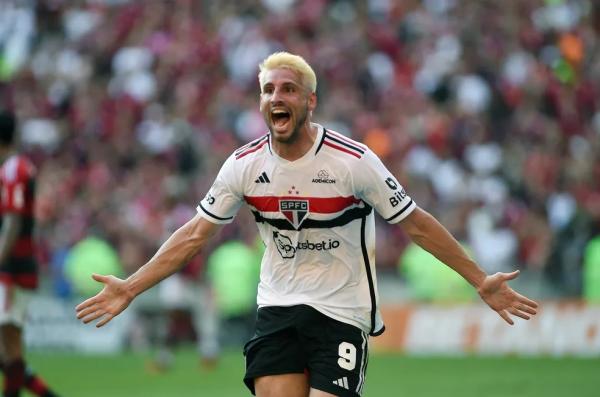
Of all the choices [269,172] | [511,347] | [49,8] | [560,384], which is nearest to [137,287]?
[269,172]

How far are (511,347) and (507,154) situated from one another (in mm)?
4645

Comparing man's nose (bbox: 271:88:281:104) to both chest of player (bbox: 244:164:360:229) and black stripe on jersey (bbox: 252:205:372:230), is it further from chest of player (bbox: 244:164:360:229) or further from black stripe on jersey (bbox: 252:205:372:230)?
black stripe on jersey (bbox: 252:205:372:230)

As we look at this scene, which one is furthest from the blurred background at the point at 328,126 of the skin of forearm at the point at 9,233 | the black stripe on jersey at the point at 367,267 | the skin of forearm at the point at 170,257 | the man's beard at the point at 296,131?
the man's beard at the point at 296,131

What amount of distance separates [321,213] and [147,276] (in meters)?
1.06

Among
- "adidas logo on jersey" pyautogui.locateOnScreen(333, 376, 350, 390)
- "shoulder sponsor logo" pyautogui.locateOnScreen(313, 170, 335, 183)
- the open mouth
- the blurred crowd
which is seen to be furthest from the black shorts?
the blurred crowd

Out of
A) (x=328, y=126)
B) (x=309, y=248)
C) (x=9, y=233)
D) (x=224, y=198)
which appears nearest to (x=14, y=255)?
(x=9, y=233)

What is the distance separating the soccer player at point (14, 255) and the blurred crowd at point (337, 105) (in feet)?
27.8

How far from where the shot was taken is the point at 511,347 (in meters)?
18.3

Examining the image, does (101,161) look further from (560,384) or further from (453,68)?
(560,384)

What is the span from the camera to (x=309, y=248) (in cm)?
736

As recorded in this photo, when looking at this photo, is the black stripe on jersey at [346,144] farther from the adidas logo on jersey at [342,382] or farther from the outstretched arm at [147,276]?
the adidas logo on jersey at [342,382]

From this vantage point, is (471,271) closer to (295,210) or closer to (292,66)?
(295,210)

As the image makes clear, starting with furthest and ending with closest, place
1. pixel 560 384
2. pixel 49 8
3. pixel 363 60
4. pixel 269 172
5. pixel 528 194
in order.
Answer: pixel 49 8 → pixel 363 60 → pixel 528 194 → pixel 560 384 → pixel 269 172

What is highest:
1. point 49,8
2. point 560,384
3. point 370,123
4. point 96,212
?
point 49,8
